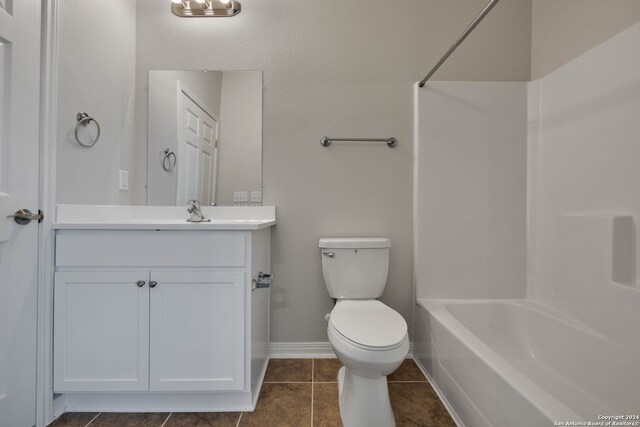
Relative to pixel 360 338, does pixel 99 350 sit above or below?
below

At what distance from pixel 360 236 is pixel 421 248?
381 mm

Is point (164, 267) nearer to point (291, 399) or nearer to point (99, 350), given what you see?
point (99, 350)

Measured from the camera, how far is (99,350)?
1.18 meters

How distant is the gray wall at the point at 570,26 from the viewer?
129 centimetres

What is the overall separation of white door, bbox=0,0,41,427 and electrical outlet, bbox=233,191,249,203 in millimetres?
870

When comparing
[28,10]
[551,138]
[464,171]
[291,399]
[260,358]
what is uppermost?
[28,10]

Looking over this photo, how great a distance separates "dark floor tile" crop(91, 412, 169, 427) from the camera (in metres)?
1.18

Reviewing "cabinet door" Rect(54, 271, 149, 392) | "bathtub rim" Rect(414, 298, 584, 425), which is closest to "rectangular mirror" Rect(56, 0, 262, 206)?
"cabinet door" Rect(54, 271, 149, 392)

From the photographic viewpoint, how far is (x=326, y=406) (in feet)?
4.26

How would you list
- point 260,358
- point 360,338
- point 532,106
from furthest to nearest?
point 532,106 < point 260,358 < point 360,338

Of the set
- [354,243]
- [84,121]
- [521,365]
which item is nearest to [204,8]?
[84,121]

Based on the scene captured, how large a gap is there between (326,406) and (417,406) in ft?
1.42

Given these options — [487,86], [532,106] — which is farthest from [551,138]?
[487,86]

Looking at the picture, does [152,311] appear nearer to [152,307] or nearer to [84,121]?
[152,307]
